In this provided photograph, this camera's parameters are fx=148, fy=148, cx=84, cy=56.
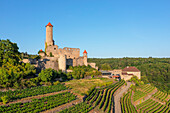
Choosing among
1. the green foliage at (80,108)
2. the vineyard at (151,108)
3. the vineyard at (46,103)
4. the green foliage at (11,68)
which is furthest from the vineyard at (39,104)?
the vineyard at (151,108)

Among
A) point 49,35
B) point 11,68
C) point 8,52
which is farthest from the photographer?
point 49,35

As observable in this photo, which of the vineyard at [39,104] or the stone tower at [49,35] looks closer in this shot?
the vineyard at [39,104]

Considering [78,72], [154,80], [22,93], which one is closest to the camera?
[22,93]

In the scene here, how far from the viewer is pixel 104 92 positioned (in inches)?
1038

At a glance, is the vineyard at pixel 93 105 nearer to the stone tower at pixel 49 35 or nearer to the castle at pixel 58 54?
the castle at pixel 58 54

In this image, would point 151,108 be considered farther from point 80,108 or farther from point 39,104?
point 39,104

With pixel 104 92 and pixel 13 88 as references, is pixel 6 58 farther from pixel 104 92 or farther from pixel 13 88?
pixel 104 92

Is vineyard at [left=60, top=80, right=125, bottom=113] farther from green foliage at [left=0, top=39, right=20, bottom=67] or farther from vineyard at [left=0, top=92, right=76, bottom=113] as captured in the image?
green foliage at [left=0, top=39, right=20, bottom=67]

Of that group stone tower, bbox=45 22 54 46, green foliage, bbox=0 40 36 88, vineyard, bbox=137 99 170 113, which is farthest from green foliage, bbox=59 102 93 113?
stone tower, bbox=45 22 54 46

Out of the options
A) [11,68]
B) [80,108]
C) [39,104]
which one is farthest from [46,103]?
[11,68]

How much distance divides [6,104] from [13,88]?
5877 millimetres

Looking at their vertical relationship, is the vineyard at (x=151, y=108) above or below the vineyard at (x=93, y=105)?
below

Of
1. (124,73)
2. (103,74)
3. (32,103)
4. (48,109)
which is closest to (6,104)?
(32,103)

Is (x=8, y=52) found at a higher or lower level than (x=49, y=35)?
lower
